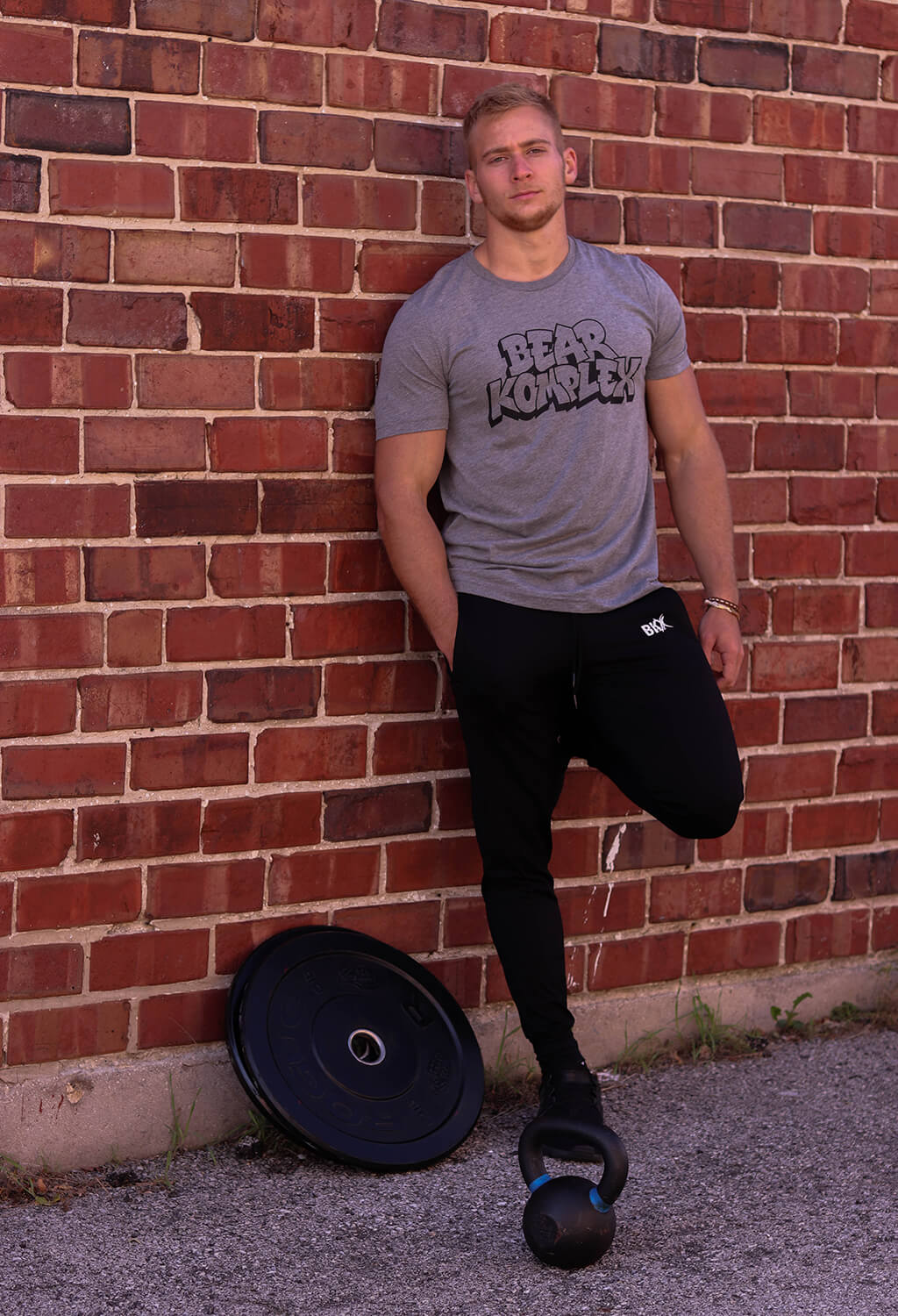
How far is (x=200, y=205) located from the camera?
303 cm

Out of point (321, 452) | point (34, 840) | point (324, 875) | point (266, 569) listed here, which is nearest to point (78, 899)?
Answer: point (34, 840)

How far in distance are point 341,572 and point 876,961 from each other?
1.95 m

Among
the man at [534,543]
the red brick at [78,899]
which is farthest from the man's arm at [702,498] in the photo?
the red brick at [78,899]

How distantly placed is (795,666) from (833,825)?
0.47 meters

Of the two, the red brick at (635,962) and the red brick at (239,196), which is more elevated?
the red brick at (239,196)

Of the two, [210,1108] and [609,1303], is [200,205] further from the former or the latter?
[609,1303]

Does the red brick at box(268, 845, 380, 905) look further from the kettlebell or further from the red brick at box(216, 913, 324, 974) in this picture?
the kettlebell

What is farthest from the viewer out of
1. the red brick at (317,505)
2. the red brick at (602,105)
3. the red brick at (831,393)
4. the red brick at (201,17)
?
the red brick at (831,393)

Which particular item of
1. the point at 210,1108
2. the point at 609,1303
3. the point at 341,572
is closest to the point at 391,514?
the point at 341,572

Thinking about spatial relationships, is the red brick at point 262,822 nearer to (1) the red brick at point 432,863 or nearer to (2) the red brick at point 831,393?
(1) the red brick at point 432,863

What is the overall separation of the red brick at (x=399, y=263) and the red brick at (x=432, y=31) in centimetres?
43

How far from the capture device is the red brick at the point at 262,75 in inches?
119

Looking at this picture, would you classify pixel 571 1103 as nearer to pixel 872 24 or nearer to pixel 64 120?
pixel 64 120

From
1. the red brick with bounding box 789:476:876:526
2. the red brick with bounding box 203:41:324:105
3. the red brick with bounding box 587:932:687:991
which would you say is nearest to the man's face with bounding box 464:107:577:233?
the red brick with bounding box 203:41:324:105
